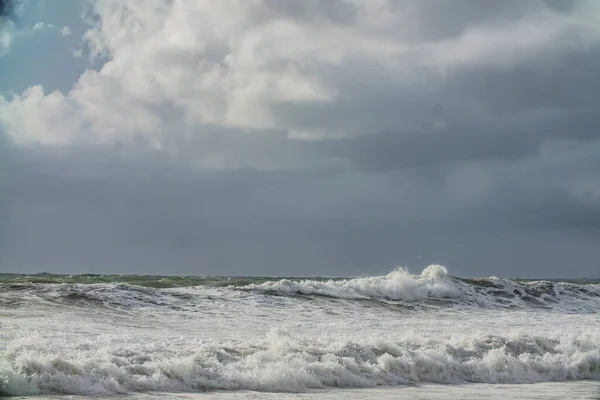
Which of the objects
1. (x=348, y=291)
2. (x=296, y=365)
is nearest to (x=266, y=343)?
(x=296, y=365)

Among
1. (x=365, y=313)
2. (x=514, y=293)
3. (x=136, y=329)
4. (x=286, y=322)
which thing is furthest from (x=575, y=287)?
(x=136, y=329)

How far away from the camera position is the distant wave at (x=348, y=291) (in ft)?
68.7

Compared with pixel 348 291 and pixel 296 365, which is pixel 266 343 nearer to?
pixel 296 365

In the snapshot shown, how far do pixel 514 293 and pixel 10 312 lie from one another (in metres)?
21.4

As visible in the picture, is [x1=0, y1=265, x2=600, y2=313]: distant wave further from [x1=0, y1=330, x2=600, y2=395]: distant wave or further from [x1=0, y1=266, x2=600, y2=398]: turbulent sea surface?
[x1=0, y1=330, x2=600, y2=395]: distant wave

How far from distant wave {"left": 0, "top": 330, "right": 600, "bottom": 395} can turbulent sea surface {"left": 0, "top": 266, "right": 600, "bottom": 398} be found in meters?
0.02

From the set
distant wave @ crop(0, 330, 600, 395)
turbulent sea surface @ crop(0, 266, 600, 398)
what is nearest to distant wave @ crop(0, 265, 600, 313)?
turbulent sea surface @ crop(0, 266, 600, 398)

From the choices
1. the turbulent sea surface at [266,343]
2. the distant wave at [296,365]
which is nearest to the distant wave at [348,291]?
the turbulent sea surface at [266,343]

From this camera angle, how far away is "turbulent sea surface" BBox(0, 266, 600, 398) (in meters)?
11.2

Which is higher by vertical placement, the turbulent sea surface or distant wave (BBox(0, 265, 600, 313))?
distant wave (BBox(0, 265, 600, 313))

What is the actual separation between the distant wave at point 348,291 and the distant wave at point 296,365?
8041mm

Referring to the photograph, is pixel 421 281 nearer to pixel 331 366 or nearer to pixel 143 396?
pixel 331 366

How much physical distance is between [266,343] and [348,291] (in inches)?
515

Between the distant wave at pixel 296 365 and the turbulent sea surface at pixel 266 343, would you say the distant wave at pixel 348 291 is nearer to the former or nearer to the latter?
the turbulent sea surface at pixel 266 343
